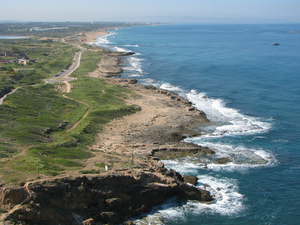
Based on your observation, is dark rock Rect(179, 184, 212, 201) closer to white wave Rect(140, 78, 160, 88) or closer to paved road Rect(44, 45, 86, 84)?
white wave Rect(140, 78, 160, 88)

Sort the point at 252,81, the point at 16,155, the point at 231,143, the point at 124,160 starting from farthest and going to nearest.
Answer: the point at 252,81
the point at 231,143
the point at 124,160
the point at 16,155

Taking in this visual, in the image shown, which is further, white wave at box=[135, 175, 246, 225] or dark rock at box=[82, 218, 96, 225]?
white wave at box=[135, 175, 246, 225]

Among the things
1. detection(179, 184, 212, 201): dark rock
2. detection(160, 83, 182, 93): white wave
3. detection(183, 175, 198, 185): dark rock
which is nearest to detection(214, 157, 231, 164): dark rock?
detection(183, 175, 198, 185): dark rock

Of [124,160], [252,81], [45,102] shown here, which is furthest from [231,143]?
[252,81]

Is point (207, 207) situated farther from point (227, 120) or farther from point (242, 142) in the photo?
point (227, 120)

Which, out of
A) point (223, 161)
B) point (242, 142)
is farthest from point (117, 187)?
point (242, 142)

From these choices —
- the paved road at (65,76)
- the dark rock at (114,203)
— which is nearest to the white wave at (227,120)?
the dark rock at (114,203)

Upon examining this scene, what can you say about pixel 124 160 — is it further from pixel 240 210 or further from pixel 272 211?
pixel 272 211

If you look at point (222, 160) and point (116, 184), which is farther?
point (222, 160)
